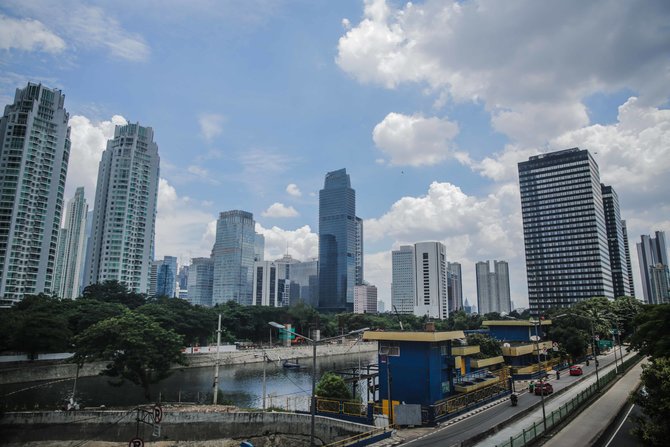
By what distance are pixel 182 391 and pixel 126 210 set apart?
362 feet

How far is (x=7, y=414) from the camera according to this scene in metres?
42.1

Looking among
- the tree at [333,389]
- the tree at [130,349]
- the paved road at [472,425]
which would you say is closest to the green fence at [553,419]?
the paved road at [472,425]

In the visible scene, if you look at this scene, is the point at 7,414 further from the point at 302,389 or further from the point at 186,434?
the point at 302,389

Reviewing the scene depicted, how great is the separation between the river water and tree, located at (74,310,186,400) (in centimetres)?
384

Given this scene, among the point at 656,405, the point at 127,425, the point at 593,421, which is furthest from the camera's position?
the point at 127,425

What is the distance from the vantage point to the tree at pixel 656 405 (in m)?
23.1

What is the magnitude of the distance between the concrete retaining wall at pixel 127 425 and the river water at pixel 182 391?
370cm

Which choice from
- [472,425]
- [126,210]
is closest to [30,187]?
[126,210]

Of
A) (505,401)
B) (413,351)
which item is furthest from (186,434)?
(505,401)

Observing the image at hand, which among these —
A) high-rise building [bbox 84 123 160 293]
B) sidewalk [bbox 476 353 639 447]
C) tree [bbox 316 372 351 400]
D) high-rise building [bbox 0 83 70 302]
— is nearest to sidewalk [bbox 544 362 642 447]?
sidewalk [bbox 476 353 639 447]

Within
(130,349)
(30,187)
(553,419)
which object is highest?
(30,187)

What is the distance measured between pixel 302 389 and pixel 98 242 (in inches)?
4857

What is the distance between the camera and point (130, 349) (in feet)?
178

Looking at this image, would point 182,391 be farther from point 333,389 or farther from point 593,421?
point 593,421
